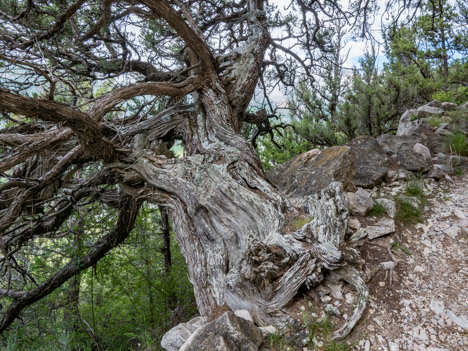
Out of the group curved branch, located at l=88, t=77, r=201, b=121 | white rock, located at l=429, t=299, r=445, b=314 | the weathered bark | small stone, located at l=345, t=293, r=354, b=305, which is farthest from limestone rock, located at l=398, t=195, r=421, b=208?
curved branch, located at l=88, t=77, r=201, b=121

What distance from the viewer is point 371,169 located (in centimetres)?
379

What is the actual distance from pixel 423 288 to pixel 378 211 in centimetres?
106

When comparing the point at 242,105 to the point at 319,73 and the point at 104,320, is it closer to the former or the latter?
the point at 319,73

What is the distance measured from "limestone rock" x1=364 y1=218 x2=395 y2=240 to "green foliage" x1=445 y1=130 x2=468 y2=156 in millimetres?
2225

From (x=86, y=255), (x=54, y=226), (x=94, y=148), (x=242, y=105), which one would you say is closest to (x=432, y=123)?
(x=242, y=105)

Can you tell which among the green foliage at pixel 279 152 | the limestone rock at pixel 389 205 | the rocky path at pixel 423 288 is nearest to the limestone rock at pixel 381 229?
the rocky path at pixel 423 288

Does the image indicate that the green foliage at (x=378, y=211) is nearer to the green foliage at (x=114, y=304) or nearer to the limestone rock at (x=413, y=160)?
the limestone rock at (x=413, y=160)

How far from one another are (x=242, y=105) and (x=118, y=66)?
2.11 metres

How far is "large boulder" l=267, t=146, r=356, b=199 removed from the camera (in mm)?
3070

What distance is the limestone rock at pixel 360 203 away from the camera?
9.74ft

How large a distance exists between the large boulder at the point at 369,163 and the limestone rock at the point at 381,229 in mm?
965

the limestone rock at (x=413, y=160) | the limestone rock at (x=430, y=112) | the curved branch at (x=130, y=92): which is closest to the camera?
the curved branch at (x=130, y=92)

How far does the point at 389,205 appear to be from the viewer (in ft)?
9.87

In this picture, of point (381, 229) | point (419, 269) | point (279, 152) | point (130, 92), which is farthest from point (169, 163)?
point (279, 152)
